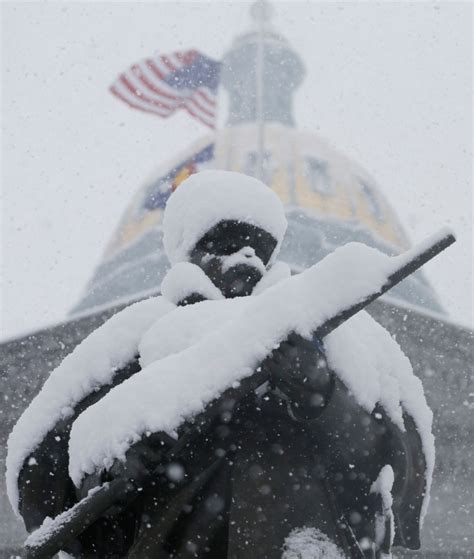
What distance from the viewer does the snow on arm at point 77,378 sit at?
2330mm

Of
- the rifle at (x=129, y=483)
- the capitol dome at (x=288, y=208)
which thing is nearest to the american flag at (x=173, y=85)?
the capitol dome at (x=288, y=208)

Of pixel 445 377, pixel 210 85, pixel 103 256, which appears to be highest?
pixel 210 85

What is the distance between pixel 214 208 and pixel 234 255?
16 centimetres

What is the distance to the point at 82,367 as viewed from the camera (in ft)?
7.80

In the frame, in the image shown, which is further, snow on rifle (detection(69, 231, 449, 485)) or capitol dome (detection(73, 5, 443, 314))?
capitol dome (detection(73, 5, 443, 314))

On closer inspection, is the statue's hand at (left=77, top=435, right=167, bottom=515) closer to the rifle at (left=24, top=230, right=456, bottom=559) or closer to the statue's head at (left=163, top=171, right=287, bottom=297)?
the rifle at (left=24, top=230, right=456, bottom=559)

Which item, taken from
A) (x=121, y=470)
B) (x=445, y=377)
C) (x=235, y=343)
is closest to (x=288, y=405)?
(x=235, y=343)

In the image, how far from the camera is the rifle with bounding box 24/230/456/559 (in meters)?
1.90

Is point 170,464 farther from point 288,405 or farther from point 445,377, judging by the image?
point 445,377

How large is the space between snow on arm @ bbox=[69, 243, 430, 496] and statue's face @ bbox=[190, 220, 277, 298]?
12.2 inches

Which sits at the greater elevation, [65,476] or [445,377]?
[65,476]

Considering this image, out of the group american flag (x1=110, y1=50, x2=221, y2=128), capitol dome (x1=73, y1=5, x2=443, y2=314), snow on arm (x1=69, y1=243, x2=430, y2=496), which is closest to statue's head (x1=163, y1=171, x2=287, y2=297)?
snow on arm (x1=69, y1=243, x2=430, y2=496)

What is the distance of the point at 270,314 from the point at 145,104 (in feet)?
39.9

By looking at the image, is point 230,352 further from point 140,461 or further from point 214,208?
point 214,208
